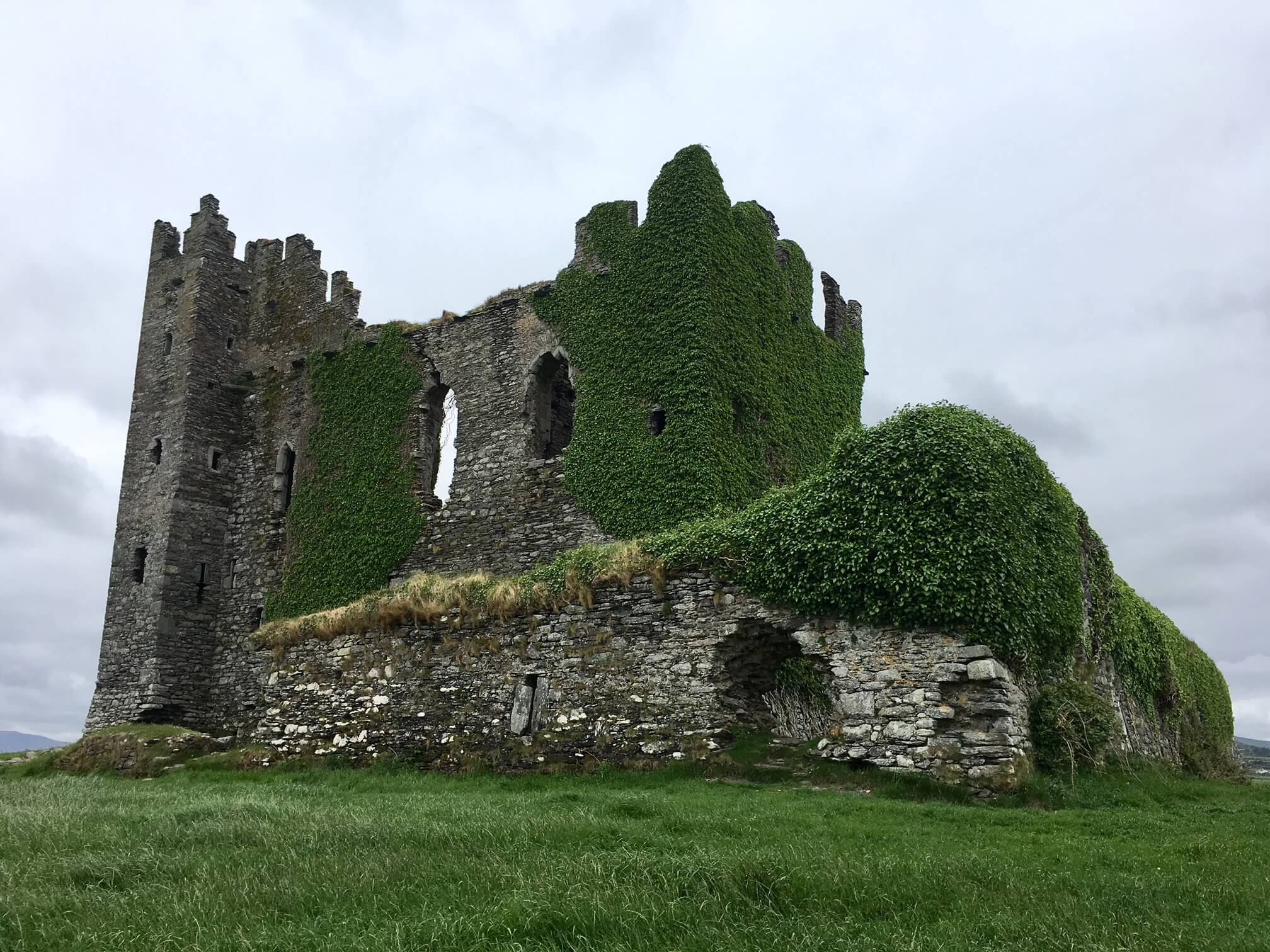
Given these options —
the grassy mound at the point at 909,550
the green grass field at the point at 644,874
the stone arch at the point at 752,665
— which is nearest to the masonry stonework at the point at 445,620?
the stone arch at the point at 752,665

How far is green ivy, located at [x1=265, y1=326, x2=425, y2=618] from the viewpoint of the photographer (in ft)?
79.2

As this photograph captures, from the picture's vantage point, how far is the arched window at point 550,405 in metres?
22.7

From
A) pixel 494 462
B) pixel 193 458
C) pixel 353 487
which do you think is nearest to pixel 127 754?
pixel 353 487

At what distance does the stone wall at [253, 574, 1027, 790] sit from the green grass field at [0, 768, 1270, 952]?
3.23ft

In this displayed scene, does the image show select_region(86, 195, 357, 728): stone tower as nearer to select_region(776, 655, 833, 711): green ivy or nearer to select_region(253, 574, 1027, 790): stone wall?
select_region(253, 574, 1027, 790): stone wall

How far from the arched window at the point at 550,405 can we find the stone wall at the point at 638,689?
6.80 meters

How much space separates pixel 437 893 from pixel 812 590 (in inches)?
300

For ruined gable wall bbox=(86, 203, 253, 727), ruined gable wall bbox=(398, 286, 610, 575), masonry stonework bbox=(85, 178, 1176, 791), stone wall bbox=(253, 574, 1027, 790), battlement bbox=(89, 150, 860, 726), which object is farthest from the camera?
ruined gable wall bbox=(86, 203, 253, 727)

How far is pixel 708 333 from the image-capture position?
67.1ft

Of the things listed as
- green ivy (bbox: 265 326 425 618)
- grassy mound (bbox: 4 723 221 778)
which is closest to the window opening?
grassy mound (bbox: 4 723 221 778)

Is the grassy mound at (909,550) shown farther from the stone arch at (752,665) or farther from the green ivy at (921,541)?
the stone arch at (752,665)

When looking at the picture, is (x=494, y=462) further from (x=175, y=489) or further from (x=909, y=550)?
(x=909, y=550)

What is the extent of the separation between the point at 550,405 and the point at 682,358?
4.39 metres

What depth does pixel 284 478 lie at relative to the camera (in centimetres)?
2725
